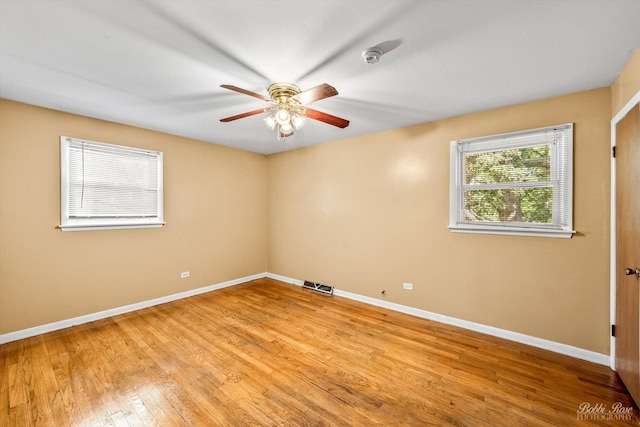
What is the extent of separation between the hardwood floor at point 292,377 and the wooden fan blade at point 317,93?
7.39 ft

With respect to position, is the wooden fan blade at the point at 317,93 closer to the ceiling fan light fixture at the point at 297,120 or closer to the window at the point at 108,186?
the ceiling fan light fixture at the point at 297,120

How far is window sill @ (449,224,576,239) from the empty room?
0.02 metres

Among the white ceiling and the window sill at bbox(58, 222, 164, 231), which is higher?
the white ceiling

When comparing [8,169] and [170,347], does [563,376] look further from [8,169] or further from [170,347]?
[8,169]

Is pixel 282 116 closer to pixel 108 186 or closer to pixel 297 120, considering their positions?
pixel 297 120

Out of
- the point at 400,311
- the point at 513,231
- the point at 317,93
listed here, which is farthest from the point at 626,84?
the point at 400,311

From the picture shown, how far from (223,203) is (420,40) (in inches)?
152

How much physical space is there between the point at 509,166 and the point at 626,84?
1.00m

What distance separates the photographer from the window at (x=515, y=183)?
8.25ft

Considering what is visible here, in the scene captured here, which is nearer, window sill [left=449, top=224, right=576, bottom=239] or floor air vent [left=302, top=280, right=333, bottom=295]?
window sill [left=449, top=224, right=576, bottom=239]


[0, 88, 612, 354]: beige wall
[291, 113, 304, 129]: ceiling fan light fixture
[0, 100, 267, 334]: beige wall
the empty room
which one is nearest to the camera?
the empty room

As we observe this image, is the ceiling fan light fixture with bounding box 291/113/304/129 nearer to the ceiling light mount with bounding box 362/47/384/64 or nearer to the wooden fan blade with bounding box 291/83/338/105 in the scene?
the wooden fan blade with bounding box 291/83/338/105

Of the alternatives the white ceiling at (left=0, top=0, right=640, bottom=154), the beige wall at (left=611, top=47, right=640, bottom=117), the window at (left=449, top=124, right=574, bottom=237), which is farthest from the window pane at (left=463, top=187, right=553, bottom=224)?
the white ceiling at (left=0, top=0, right=640, bottom=154)

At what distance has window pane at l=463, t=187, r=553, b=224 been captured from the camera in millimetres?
2612
